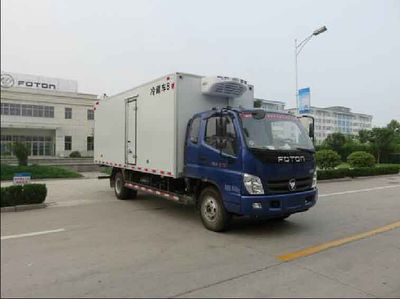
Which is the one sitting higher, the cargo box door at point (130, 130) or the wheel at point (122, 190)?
the cargo box door at point (130, 130)

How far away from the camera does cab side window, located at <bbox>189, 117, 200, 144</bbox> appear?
8.38 meters

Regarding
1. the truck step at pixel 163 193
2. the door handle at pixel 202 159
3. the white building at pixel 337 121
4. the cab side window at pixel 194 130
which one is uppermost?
the white building at pixel 337 121

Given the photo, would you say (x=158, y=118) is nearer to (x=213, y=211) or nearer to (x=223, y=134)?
(x=223, y=134)

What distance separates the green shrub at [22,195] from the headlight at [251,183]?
5614 mm

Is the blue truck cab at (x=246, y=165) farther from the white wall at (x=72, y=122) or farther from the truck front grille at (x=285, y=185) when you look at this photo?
the white wall at (x=72, y=122)

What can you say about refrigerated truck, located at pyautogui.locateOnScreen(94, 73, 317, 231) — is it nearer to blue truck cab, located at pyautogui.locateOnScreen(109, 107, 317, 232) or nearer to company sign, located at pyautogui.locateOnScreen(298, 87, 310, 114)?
blue truck cab, located at pyautogui.locateOnScreen(109, 107, 317, 232)

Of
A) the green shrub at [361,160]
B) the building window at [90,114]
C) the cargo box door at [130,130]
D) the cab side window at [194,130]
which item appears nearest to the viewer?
the cab side window at [194,130]

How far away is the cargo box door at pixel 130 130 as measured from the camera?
35.0 ft

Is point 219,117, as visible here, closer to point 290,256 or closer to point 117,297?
point 290,256

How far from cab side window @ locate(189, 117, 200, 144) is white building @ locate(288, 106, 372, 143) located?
11192cm

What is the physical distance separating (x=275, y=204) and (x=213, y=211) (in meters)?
1.27

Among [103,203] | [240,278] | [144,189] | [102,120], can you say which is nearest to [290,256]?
[240,278]

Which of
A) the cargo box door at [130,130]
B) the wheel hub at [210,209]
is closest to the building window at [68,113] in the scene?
the cargo box door at [130,130]

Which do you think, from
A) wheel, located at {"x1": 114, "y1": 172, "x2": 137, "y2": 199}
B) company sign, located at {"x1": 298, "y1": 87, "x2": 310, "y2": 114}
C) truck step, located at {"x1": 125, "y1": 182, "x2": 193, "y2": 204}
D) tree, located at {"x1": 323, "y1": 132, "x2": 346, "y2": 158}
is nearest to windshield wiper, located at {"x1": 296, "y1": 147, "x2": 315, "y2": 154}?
truck step, located at {"x1": 125, "y1": 182, "x2": 193, "y2": 204}
